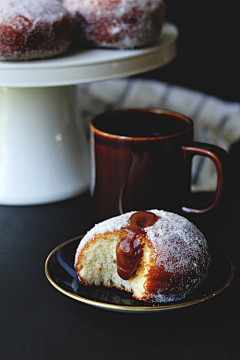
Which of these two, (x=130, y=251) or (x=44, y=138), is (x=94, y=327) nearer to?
(x=130, y=251)

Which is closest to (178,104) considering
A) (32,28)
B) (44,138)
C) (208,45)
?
(208,45)

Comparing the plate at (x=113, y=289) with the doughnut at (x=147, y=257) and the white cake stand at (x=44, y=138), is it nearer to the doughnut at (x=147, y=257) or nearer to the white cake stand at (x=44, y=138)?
the doughnut at (x=147, y=257)

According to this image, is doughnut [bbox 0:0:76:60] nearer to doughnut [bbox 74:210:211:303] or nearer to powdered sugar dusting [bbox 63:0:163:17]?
powdered sugar dusting [bbox 63:0:163:17]

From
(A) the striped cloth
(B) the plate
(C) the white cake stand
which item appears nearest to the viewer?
(B) the plate

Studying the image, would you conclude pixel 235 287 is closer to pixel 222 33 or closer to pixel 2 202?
pixel 2 202

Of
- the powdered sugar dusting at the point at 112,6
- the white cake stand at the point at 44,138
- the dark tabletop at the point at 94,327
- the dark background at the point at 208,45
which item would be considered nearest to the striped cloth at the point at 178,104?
the dark background at the point at 208,45

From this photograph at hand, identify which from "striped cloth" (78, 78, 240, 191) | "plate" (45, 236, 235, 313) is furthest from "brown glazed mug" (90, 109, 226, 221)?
"striped cloth" (78, 78, 240, 191)

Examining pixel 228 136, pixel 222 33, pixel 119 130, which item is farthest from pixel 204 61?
pixel 119 130
